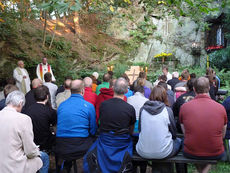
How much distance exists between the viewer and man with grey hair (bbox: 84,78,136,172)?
3.68 meters

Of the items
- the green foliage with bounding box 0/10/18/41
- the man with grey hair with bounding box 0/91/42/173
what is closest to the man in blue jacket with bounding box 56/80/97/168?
the man with grey hair with bounding box 0/91/42/173

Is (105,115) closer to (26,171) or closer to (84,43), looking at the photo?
(26,171)

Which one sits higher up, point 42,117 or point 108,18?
point 108,18

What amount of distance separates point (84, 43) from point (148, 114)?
1631 cm

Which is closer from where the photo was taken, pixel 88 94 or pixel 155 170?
pixel 155 170

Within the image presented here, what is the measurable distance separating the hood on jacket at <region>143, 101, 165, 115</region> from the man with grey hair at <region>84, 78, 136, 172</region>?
333 mm

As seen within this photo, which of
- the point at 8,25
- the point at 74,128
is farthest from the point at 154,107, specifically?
the point at 8,25

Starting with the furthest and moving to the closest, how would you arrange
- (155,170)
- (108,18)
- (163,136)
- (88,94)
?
(108,18)
(88,94)
(155,170)
(163,136)

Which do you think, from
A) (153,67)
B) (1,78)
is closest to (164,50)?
(153,67)

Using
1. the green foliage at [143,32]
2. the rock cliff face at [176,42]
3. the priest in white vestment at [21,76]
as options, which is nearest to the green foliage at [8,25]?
the priest in white vestment at [21,76]

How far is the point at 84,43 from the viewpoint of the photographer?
757 inches

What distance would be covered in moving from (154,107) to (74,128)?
1.35 meters

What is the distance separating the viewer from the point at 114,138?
3752 mm

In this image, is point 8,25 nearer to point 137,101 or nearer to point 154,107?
point 137,101
